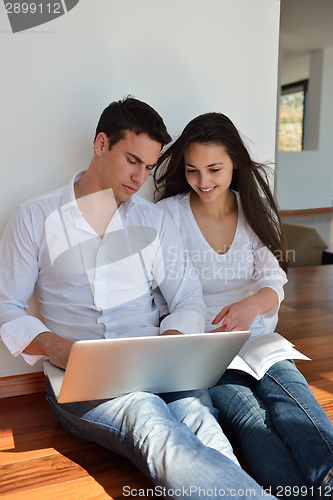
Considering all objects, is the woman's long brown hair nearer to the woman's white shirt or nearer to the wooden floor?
the woman's white shirt

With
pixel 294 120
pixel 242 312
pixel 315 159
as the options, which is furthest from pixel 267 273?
pixel 294 120

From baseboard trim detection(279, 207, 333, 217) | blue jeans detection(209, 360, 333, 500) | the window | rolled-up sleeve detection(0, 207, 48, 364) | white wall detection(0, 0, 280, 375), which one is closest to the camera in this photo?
blue jeans detection(209, 360, 333, 500)

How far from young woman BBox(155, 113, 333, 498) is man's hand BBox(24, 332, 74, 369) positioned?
1.57ft

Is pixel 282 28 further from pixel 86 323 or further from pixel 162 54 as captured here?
pixel 86 323

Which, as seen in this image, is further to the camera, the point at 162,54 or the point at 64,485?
the point at 162,54

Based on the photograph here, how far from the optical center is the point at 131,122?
1.47 m

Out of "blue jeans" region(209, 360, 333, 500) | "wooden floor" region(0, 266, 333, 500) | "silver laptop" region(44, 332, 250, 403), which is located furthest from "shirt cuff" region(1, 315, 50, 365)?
"blue jeans" region(209, 360, 333, 500)

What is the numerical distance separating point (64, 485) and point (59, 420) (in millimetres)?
288

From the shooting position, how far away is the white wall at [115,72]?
1629mm

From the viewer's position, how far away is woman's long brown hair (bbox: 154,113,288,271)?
5.43 feet

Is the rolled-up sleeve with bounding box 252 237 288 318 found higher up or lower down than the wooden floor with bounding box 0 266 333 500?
higher up

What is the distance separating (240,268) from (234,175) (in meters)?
0.41

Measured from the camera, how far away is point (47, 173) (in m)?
1.71

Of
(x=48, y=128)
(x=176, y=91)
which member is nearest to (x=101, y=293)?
(x=48, y=128)
